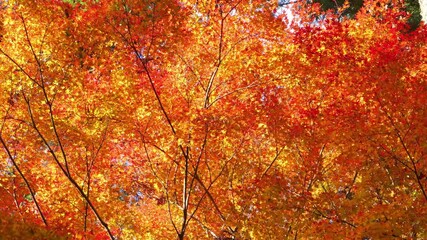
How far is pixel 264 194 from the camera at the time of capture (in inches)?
393

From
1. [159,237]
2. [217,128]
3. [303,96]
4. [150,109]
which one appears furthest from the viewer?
[159,237]

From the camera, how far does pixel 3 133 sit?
432 inches

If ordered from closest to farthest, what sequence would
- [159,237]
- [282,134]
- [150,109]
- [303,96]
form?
[150,109]
[282,134]
[303,96]
[159,237]

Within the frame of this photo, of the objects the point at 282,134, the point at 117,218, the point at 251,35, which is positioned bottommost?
the point at 117,218

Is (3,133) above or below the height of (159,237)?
A: above

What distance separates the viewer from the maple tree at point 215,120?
9.20 m

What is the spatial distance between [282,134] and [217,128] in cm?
263

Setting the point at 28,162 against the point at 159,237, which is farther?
the point at 159,237

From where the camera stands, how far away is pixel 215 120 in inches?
376

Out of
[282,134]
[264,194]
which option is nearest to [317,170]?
[282,134]

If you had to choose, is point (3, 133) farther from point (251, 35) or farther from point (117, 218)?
point (251, 35)

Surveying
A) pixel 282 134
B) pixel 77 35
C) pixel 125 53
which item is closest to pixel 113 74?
pixel 125 53

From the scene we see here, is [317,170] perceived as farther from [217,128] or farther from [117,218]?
[117,218]

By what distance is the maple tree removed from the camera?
9.20 metres
